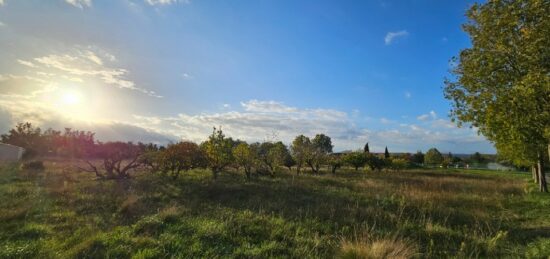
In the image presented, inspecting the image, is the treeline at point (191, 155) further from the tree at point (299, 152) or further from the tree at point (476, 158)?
the tree at point (476, 158)

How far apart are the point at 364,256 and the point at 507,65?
13.5 meters

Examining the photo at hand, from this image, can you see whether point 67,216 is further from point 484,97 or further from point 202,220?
point 484,97

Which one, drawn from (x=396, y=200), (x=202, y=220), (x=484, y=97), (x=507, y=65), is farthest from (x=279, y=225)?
(x=507, y=65)

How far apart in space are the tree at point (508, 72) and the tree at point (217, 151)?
55.2 ft

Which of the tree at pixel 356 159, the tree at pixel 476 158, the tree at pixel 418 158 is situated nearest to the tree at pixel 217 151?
the tree at pixel 356 159

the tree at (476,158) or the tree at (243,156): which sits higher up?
the tree at (476,158)

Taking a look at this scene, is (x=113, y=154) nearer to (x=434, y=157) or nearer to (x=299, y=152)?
(x=299, y=152)

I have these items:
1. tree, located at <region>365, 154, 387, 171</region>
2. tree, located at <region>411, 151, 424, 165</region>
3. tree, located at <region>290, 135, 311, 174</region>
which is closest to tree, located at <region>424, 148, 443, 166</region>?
tree, located at <region>411, 151, 424, 165</region>

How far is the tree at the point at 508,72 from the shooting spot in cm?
1243

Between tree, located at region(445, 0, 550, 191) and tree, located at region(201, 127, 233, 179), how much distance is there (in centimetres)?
1682

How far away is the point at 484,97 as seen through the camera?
14.8m

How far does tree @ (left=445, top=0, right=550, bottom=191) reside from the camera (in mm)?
12430

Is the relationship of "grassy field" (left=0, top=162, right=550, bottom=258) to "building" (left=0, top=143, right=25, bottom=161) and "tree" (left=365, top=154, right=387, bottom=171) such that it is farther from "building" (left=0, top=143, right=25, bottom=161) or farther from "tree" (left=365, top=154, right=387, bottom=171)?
"building" (left=0, top=143, right=25, bottom=161)

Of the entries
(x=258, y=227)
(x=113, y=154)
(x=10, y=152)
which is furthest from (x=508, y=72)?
(x=10, y=152)
